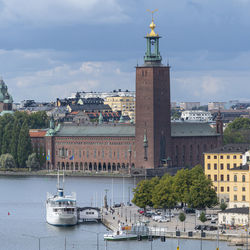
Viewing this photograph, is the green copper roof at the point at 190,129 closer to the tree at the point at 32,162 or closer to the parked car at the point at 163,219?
the tree at the point at 32,162

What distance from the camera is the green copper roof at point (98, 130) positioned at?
164 metres

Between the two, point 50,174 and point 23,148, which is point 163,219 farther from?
point 23,148

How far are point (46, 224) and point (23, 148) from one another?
72.9 m

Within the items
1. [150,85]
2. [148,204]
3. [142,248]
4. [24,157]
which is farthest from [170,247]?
[24,157]

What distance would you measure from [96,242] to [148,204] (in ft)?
47.0

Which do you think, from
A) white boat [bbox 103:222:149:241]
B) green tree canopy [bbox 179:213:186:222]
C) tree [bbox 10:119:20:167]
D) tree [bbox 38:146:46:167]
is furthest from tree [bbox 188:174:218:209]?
tree [bbox 38:146:46:167]

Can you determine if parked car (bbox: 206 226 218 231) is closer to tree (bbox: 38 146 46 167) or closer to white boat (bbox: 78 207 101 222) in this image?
white boat (bbox: 78 207 101 222)

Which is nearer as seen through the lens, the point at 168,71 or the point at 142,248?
the point at 142,248

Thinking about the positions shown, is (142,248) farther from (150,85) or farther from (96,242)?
(150,85)

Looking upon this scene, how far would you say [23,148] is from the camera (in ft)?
550

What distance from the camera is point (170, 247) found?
79.8m

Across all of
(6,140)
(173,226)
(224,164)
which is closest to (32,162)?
(6,140)

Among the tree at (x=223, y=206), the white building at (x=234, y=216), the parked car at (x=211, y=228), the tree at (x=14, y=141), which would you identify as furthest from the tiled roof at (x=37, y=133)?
the parked car at (x=211, y=228)

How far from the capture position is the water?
81.8m
